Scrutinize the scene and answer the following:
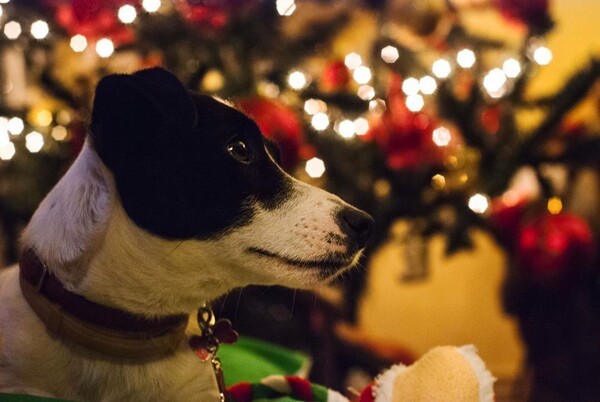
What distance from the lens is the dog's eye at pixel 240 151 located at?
92 centimetres

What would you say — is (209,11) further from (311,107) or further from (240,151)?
(240,151)

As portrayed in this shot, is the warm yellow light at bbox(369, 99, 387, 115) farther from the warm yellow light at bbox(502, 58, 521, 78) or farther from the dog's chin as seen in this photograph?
the dog's chin

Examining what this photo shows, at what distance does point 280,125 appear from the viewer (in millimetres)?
1517

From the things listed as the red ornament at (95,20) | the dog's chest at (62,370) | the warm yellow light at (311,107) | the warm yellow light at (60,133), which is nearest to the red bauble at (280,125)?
the warm yellow light at (311,107)

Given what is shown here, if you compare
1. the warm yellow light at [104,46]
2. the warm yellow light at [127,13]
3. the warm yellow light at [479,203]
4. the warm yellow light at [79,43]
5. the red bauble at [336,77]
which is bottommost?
the warm yellow light at [79,43]

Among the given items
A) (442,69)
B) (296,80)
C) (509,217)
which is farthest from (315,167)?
(509,217)

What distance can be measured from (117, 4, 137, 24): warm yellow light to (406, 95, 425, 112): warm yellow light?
0.76m

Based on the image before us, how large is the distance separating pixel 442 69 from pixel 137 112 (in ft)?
3.99

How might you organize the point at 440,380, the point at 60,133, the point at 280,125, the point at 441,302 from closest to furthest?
1. the point at 440,380
2. the point at 280,125
3. the point at 60,133
4. the point at 441,302

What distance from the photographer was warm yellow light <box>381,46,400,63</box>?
1986mm

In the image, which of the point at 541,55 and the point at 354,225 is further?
the point at 541,55

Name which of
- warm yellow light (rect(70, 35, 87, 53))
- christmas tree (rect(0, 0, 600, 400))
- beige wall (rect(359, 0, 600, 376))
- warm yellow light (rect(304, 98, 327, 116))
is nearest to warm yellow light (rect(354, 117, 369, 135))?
christmas tree (rect(0, 0, 600, 400))

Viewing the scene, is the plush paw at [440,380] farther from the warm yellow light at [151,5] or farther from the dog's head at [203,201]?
the warm yellow light at [151,5]

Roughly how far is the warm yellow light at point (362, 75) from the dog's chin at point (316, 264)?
1043 millimetres
